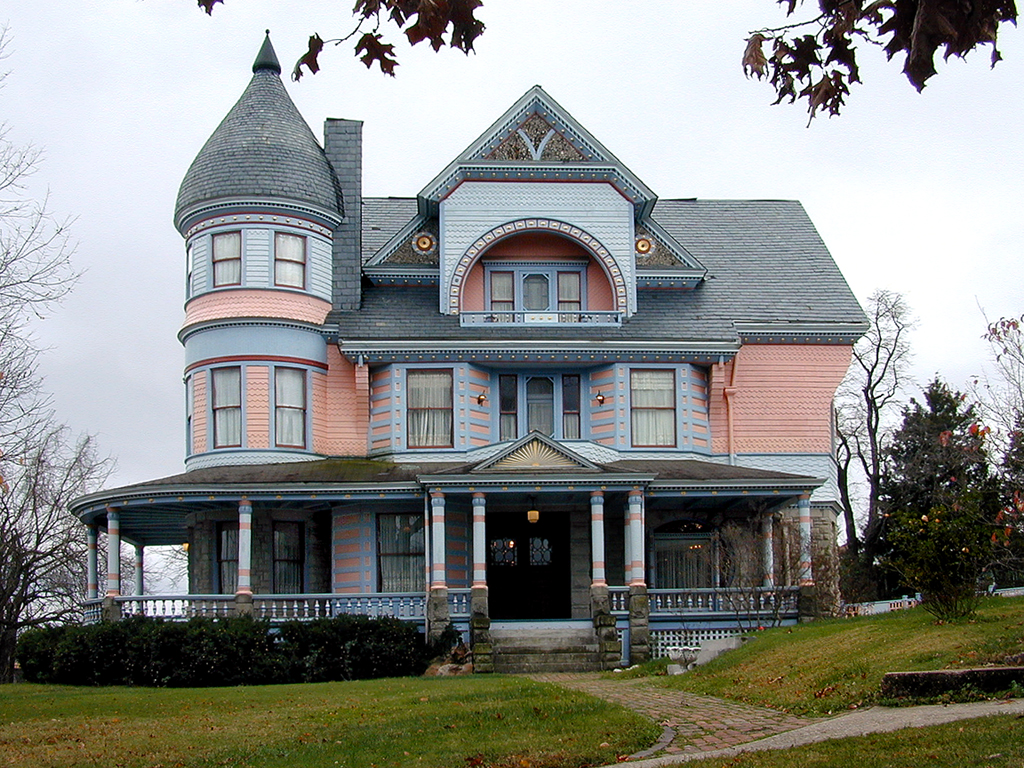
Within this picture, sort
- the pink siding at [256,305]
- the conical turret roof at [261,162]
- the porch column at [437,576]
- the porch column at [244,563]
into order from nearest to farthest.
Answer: the porch column at [437,576], the porch column at [244,563], the pink siding at [256,305], the conical turret roof at [261,162]

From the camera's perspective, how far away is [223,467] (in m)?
29.9

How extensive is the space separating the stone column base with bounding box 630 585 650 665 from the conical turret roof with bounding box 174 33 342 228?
38.8 feet

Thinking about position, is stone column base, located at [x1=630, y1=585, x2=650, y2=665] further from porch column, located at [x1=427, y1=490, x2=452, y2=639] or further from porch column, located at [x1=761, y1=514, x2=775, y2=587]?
porch column, located at [x1=427, y1=490, x2=452, y2=639]

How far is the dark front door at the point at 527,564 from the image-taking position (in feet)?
100

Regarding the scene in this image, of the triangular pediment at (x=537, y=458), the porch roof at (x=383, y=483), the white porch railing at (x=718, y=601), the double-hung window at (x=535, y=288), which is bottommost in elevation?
the white porch railing at (x=718, y=601)

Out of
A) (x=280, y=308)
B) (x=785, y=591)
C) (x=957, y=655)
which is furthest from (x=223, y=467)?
(x=957, y=655)

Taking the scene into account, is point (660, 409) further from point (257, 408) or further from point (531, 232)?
point (257, 408)

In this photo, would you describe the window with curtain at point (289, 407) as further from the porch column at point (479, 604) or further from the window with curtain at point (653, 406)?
the window with curtain at point (653, 406)

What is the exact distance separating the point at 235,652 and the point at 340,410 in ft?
26.9

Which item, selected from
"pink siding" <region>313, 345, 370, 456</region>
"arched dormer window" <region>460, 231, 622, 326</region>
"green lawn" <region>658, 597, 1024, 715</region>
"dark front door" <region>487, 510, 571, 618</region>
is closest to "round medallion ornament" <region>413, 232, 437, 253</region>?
Answer: "arched dormer window" <region>460, 231, 622, 326</region>

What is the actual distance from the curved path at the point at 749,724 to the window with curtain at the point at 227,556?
14735mm

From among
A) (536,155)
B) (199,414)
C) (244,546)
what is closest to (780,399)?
(536,155)

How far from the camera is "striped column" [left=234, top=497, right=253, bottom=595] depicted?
90.3 feet

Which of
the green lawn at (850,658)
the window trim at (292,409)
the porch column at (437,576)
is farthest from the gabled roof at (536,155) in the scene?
the green lawn at (850,658)
